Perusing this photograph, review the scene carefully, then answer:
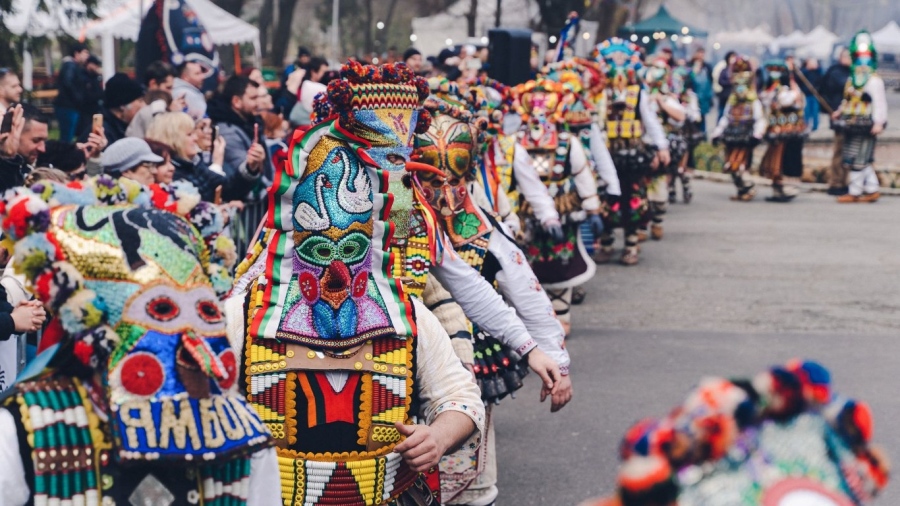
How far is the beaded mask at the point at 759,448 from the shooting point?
4.91ft

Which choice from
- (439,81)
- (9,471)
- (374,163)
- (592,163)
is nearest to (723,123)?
(592,163)

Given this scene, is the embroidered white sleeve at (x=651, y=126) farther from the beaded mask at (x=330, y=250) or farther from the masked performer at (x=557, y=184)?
the beaded mask at (x=330, y=250)

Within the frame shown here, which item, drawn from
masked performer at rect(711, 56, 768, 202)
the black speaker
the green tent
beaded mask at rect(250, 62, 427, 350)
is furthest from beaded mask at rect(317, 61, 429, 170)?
the green tent

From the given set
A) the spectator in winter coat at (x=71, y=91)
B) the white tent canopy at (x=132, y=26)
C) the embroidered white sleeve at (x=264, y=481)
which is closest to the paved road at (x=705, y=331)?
the embroidered white sleeve at (x=264, y=481)

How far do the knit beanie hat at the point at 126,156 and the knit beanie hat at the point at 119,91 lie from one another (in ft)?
10.0

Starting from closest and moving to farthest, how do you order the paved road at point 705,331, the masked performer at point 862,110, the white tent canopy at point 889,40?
1. the paved road at point 705,331
2. the masked performer at point 862,110
3. the white tent canopy at point 889,40

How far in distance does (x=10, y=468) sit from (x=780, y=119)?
1673cm

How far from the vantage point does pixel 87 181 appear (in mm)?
2459

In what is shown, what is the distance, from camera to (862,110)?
58.4 feet

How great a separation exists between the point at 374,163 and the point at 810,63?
2425cm

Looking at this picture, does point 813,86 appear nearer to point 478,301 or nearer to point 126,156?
point 126,156

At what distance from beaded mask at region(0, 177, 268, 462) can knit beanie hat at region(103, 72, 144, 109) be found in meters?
A: 6.30

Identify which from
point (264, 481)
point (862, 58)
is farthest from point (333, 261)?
point (862, 58)

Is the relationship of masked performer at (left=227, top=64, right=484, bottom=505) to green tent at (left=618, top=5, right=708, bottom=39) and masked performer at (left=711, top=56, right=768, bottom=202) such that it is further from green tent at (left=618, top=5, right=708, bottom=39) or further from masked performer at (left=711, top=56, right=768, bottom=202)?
green tent at (left=618, top=5, right=708, bottom=39)
